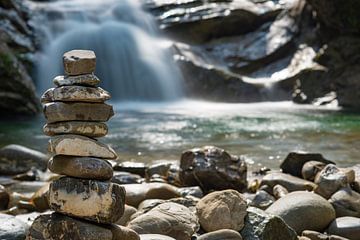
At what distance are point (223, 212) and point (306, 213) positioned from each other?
1.14 metres

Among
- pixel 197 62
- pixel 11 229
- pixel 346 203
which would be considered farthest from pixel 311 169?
pixel 197 62

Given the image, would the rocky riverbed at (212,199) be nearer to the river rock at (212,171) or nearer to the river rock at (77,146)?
the river rock at (212,171)

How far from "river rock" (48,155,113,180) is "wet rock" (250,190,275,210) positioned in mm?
3007

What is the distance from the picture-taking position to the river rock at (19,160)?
30.3ft

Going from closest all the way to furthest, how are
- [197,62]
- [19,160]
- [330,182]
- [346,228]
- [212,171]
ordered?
1. [346,228]
2. [330,182]
3. [212,171]
4. [19,160]
5. [197,62]

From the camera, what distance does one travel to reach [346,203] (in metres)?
5.89

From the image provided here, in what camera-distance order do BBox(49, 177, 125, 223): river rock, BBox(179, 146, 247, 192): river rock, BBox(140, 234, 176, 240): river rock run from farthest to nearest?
BBox(179, 146, 247, 192): river rock < BBox(140, 234, 176, 240): river rock < BBox(49, 177, 125, 223): river rock

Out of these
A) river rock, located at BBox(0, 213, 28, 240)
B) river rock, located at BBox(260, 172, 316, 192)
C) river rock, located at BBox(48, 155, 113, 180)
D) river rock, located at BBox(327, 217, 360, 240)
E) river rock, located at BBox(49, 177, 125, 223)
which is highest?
river rock, located at BBox(48, 155, 113, 180)

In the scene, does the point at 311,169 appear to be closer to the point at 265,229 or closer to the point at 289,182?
the point at 289,182

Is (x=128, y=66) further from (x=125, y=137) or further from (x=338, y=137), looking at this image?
(x=338, y=137)

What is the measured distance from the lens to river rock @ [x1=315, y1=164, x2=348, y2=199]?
248 inches

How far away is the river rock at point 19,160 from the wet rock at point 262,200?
175 inches

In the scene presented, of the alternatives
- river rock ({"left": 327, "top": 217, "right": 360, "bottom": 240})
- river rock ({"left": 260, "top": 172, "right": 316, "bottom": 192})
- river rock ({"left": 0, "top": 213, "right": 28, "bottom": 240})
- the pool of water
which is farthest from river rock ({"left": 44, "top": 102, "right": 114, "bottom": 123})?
the pool of water

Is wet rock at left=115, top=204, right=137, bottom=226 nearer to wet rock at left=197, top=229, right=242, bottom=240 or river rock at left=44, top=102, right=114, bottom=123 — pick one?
wet rock at left=197, top=229, right=242, bottom=240
